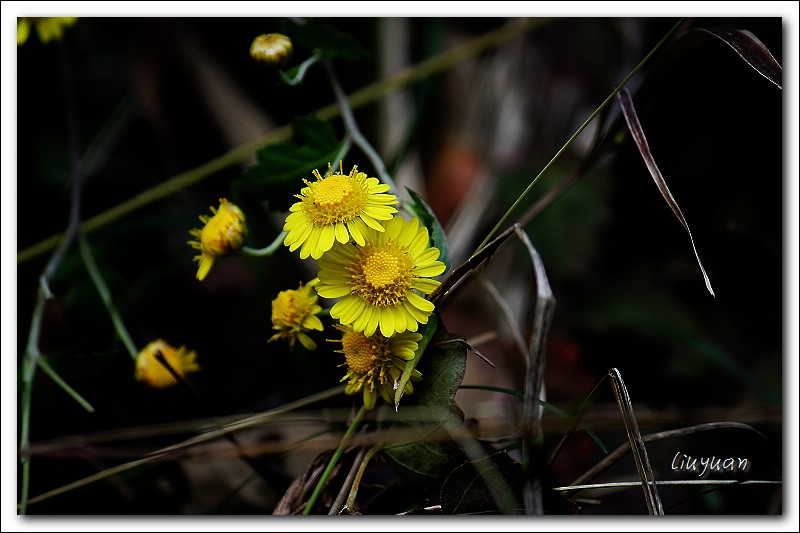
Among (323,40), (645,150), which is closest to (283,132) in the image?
(323,40)

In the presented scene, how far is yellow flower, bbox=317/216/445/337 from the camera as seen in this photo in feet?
1.90

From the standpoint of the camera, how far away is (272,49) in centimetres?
68

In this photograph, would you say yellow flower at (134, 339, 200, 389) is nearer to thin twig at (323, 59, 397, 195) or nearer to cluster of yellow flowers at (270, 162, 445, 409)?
cluster of yellow flowers at (270, 162, 445, 409)

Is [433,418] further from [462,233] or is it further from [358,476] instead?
[462,233]

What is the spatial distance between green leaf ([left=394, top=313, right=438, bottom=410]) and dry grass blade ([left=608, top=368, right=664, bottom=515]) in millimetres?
191

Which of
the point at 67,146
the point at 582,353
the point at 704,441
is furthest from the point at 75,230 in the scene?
the point at 704,441

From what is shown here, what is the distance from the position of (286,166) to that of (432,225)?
18cm

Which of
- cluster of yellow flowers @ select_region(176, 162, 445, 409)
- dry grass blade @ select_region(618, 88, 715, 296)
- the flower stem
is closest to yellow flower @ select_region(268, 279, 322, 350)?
cluster of yellow flowers @ select_region(176, 162, 445, 409)

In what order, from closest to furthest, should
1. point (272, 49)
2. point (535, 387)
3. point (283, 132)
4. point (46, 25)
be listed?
1. point (535, 387)
2. point (272, 49)
3. point (46, 25)
4. point (283, 132)

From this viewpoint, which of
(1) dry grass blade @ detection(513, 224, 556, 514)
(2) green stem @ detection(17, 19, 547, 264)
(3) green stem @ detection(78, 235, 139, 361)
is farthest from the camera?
(2) green stem @ detection(17, 19, 547, 264)

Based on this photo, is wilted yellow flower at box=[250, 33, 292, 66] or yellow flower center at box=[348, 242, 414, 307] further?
wilted yellow flower at box=[250, 33, 292, 66]

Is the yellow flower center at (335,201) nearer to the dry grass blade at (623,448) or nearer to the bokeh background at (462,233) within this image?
the bokeh background at (462,233)

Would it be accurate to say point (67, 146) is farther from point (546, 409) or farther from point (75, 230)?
point (546, 409)

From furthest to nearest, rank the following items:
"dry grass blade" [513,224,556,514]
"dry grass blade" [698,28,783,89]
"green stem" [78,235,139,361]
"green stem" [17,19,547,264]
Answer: "green stem" [17,19,547,264]
"green stem" [78,235,139,361]
"dry grass blade" [698,28,783,89]
"dry grass blade" [513,224,556,514]
